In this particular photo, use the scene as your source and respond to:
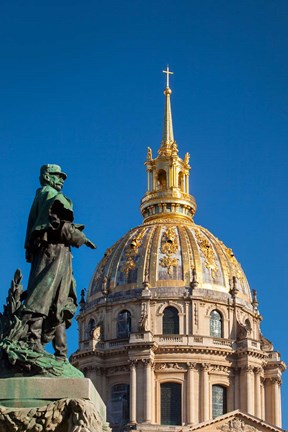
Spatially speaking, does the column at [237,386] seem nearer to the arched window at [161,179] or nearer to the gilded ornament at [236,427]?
the gilded ornament at [236,427]

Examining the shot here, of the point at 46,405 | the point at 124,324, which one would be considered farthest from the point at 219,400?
the point at 46,405

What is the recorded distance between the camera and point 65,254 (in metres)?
11.9

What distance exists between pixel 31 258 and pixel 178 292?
89081mm

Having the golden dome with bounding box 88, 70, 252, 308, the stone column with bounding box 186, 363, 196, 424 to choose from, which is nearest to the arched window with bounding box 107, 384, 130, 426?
the stone column with bounding box 186, 363, 196, 424

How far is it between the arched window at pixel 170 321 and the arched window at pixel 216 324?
10.6 feet

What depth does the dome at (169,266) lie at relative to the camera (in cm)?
10194

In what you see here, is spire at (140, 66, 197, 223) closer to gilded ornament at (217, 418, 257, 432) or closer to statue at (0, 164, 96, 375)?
gilded ornament at (217, 418, 257, 432)

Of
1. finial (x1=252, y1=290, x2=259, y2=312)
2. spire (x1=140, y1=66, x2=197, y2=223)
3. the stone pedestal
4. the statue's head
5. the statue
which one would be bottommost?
the stone pedestal

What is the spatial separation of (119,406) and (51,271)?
87055 mm

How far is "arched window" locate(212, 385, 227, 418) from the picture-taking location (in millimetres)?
98938

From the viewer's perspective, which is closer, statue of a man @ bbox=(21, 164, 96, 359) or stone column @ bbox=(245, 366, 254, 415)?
statue of a man @ bbox=(21, 164, 96, 359)

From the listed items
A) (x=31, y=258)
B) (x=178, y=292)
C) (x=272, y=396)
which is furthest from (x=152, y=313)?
(x=31, y=258)

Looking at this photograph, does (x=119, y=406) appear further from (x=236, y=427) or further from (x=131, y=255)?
(x=131, y=255)

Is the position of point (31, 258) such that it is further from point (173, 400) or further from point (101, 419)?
point (173, 400)
